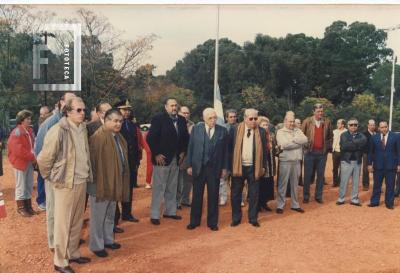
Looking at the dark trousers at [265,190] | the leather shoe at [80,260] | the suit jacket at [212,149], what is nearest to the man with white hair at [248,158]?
the suit jacket at [212,149]

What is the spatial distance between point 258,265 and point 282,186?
257 centimetres

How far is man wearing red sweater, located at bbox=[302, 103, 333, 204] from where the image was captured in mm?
7473

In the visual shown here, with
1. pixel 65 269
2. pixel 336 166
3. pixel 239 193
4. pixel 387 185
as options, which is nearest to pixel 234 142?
pixel 239 193

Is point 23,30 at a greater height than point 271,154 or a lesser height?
greater

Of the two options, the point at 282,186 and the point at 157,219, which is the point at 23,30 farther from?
the point at 282,186

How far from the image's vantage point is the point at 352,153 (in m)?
7.34

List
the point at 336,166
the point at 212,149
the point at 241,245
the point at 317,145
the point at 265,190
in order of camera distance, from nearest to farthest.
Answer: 1. the point at 241,245
2. the point at 212,149
3. the point at 265,190
4. the point at 317,145
5. the point at 336,166

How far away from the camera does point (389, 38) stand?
4957 millimetres

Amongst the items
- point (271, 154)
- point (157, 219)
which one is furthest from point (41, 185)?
point (271, 154)

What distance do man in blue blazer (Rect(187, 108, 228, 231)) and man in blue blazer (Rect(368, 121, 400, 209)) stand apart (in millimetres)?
2967

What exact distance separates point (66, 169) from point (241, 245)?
2.23 metres

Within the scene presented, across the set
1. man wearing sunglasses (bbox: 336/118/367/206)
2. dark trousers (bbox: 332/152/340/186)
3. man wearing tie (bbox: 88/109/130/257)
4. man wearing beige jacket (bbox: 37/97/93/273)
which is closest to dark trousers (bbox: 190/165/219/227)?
man wearing tie (bbox: 88/109/130/257)

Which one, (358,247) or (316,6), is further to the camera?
(358,247)

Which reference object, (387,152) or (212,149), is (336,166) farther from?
(212,149)
